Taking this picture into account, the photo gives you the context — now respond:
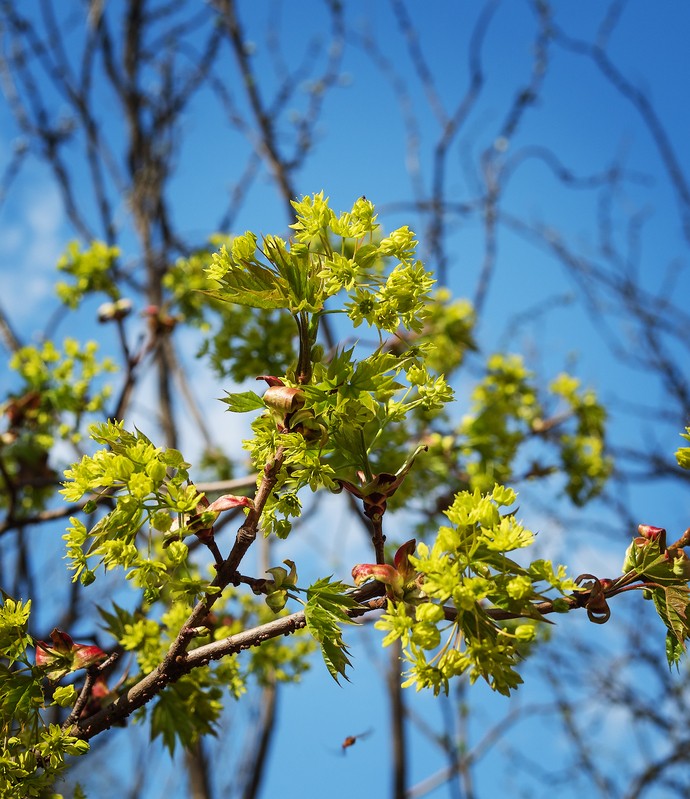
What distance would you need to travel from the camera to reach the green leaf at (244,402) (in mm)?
1094

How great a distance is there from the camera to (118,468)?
3.22 feet

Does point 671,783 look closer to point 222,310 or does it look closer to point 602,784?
point 602,784

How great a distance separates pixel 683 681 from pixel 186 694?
4950 millimetres

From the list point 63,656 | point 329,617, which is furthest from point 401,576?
point 63,656

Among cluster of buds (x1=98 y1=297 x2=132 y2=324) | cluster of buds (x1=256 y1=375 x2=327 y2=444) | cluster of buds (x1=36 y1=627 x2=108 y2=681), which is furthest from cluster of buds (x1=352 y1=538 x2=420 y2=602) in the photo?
cluster of buds (x1=98 y1=297 x2=132 y2=324)

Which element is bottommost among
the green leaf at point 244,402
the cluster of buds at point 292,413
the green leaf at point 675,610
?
the green leaf at point 675,610

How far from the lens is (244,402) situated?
1100mm

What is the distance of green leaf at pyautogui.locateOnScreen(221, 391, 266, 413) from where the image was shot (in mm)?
1094

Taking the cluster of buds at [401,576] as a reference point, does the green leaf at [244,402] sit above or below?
above

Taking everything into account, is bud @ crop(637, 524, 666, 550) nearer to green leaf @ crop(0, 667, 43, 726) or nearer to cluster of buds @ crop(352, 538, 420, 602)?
cluster of buds @ crop(352, 538, 420, 602)

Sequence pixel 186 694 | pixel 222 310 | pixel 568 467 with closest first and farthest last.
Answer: pixel 186 694 < pixel 222 310 < pixel 568 467

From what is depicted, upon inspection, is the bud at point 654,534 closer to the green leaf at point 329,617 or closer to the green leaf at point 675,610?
the green leaf at point 675,610

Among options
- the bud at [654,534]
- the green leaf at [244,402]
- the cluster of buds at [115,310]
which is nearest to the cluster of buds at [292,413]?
the green leaf at [244,402]

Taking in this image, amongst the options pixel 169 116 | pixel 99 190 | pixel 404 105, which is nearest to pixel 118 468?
pixel 99 190
